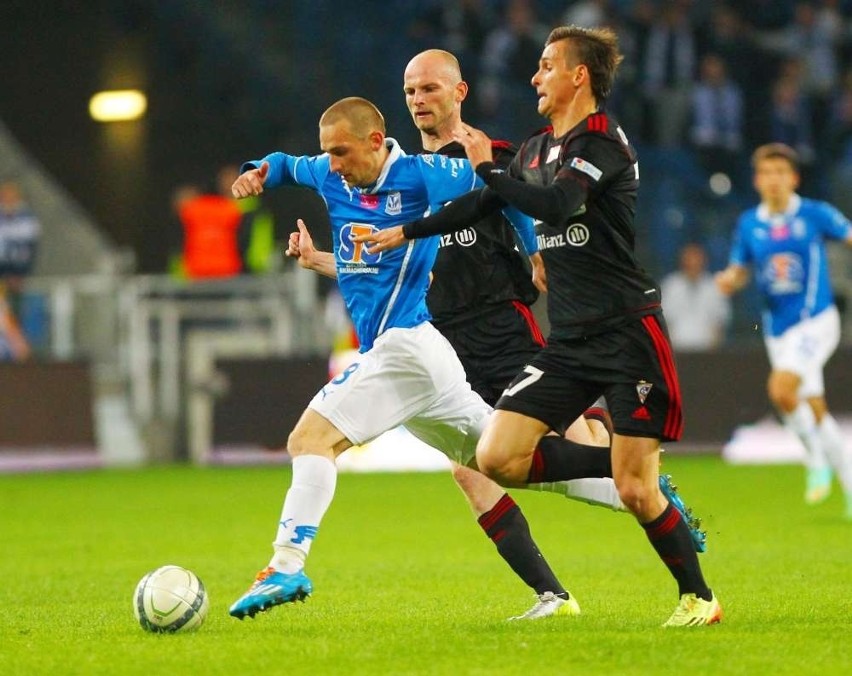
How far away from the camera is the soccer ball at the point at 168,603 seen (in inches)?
252

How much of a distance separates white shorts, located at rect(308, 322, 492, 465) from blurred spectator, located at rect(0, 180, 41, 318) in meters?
12.6

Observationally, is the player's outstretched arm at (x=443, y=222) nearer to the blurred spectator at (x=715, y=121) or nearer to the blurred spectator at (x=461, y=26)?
the blurred spectator at (x=715, y=121)

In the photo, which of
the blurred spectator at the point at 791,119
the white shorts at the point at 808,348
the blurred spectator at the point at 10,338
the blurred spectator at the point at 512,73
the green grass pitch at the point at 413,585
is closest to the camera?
the green grass pitch at the point at 413,585

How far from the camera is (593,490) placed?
22.4 ft

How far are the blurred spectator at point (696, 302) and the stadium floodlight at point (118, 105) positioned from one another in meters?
7.63

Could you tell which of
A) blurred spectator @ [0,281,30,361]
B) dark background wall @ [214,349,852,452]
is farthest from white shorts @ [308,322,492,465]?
blurred spectator @ [0,281,30,361]

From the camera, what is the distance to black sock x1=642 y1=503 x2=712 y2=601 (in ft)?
20.9

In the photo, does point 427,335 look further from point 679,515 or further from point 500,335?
point 679,515

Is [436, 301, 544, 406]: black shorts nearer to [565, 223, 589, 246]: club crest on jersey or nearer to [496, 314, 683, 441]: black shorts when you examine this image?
[496, 314, 683, 441]: black shorts

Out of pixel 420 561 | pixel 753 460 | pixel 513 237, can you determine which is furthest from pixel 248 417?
pixel 513 237

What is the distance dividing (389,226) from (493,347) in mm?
893

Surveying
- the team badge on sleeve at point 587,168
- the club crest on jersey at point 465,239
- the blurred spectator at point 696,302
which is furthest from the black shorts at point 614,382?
the blurred spectator at point 696,302

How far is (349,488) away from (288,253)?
867 cm

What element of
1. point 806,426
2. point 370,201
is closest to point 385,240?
point 370,201
